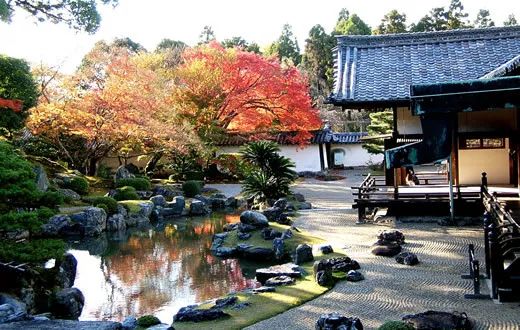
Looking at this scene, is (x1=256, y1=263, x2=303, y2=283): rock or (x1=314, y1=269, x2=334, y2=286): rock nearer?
(x1=314, y1=269, x2=334, y2=286): rock

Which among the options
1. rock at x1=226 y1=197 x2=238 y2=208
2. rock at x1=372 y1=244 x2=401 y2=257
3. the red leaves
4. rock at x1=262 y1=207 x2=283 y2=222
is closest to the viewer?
rock at x1=372 y1=244 x2=401 y2=257

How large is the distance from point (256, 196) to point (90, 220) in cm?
724

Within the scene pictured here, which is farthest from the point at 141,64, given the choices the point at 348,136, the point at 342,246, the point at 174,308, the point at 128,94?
the point at 174,308

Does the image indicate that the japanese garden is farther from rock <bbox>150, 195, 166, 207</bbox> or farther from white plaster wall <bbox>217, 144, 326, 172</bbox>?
white plaster wall <bbox>217, 144, 326, 172</bbox>

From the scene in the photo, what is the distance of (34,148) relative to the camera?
3133 centimetres

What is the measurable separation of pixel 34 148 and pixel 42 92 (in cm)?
580

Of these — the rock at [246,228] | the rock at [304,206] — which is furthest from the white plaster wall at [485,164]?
the rock at [304,206]

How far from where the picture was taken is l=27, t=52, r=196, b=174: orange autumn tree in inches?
1019

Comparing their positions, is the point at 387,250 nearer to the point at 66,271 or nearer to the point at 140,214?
the point at 66,271

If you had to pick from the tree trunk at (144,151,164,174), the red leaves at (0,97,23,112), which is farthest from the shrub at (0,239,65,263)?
the tree trunk at (144,151,164,174)

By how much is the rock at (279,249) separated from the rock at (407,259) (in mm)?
3633

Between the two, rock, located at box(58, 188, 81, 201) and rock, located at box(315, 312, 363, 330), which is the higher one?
rock, located at box(58, 188, 81, 201)

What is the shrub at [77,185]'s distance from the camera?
24656mm

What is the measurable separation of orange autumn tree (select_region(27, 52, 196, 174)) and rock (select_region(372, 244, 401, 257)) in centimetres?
1654
